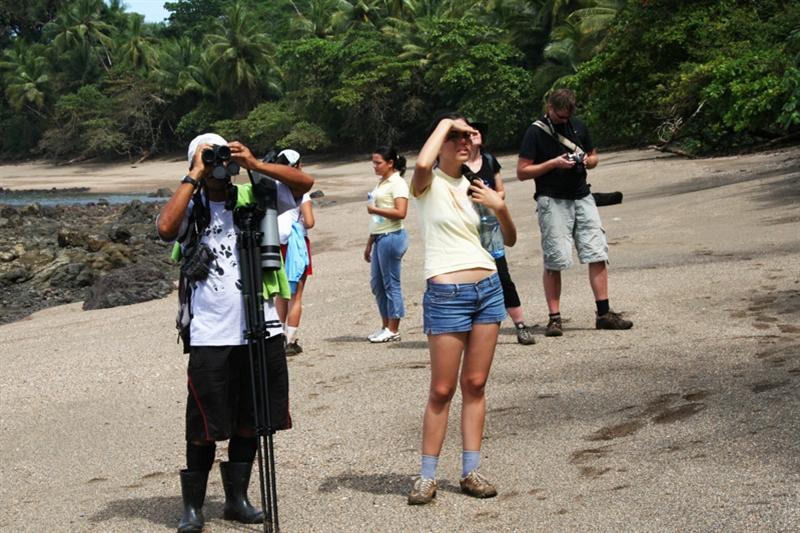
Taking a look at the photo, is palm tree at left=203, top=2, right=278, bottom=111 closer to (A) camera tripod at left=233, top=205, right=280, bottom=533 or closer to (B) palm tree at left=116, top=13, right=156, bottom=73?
(B) palm tree at left=116, top=13, right=156, bottom=73

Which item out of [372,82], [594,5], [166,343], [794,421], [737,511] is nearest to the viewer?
[737,511]

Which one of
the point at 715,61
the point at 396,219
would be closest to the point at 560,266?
the point at 396,219

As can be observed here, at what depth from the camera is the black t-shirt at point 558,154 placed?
812 centimetres

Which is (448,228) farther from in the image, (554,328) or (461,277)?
(554,328)

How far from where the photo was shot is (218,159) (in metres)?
4.58

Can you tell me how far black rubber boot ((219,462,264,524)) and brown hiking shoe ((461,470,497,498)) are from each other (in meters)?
0.92

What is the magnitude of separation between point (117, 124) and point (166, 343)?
57.8 m

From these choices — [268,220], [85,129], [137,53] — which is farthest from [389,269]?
[137,53]

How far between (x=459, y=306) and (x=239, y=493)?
1.29 meters

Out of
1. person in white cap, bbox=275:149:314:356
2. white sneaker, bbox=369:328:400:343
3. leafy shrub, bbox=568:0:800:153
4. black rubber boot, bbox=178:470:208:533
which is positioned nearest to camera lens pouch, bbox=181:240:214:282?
black rubber boot, bbox=178:470:208:533

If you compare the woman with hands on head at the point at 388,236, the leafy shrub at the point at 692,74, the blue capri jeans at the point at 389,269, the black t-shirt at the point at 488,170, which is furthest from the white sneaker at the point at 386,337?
the leafy shrub at the point at 692,74

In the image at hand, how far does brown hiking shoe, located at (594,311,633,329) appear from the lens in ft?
27.3

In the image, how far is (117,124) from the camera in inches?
2571

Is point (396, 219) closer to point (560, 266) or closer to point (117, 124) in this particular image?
point (560, 266)
